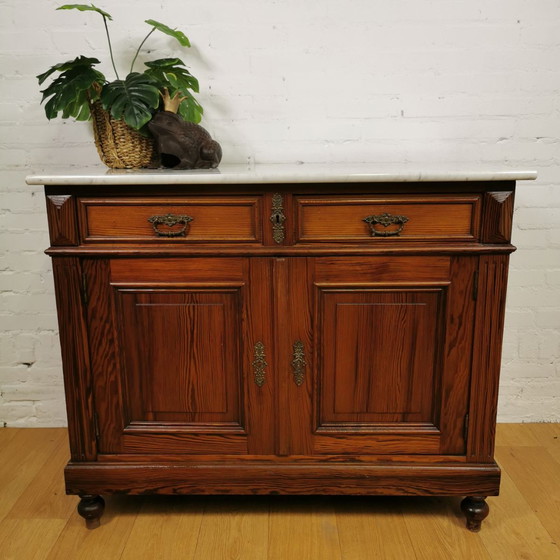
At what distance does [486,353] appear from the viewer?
1.54 m

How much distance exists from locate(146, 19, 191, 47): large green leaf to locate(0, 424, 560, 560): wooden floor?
4.86ft

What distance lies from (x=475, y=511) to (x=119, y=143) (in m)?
1.51

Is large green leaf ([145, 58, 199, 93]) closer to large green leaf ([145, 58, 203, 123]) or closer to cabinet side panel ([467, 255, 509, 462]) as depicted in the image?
large green leaf ([145, 58, 203, 123])

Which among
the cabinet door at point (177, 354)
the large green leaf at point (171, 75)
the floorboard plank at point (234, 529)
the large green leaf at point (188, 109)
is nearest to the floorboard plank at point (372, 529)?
the floorboard plank at point (234, 529)

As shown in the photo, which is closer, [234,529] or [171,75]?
[234,529]

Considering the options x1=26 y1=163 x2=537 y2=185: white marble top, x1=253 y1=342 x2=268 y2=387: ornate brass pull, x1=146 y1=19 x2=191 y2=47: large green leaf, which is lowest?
x1=253 y1=342 x2=268 y2=387: ornate brass pull

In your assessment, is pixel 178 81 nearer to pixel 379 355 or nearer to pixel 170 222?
pixel 170 222

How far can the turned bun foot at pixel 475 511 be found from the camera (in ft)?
5.31

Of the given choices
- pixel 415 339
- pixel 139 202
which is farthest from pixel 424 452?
pixel 139 202

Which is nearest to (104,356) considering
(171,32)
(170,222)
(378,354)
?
(170,222)

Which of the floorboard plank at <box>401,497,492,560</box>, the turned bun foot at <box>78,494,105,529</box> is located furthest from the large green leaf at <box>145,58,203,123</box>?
the floorboard plank at <box>401,497,492,560</box>

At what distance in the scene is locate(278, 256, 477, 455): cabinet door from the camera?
1498 mm

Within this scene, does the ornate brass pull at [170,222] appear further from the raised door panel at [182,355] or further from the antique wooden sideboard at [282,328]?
the raised door panel at [182,355]

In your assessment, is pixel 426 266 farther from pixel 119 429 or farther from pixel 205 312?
pixel 119 429
